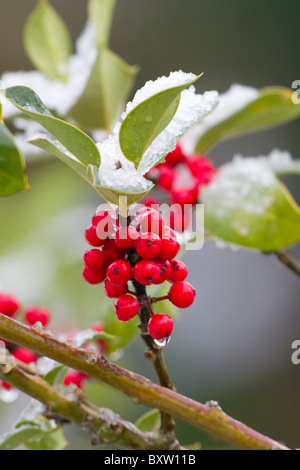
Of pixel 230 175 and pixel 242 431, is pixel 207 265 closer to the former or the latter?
pixel 230 175

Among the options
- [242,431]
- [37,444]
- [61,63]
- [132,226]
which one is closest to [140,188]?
[132,226]

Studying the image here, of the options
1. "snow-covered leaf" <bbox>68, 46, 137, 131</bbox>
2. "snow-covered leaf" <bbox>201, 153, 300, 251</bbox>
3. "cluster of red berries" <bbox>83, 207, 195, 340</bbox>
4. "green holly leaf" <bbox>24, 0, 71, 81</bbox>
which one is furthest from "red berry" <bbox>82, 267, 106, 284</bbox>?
"green holly leaf" <bbox>24, 0, 71, 81</bbox>

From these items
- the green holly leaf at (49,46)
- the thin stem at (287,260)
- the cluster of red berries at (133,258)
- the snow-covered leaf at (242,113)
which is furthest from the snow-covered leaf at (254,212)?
the green holly leaf at (49,46)

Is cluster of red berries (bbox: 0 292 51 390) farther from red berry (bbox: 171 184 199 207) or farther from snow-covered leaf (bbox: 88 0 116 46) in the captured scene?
snow-covered leaf (bbox: 88 0 116 46)

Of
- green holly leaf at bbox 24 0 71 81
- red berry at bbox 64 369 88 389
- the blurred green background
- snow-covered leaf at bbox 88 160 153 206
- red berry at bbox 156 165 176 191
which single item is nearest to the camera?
snow-covered leaf at bbox 88 160 153 206

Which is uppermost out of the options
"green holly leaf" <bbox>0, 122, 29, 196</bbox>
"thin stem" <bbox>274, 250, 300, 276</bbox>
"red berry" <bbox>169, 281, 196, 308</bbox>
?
"thin stem" <bbox>274, 250, 300, 276</bbox>

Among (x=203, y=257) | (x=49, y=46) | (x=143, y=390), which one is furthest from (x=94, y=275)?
(x=203, y=257)

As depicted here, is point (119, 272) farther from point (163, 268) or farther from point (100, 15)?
point (100, 15)
